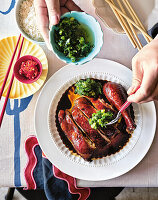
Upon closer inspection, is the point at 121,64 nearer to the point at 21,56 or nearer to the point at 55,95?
the point at 55,95

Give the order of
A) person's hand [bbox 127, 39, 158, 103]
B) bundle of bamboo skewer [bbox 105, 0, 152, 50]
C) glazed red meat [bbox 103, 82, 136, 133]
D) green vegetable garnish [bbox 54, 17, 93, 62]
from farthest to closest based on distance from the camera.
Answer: glazed red meat [bbox 103, 82, 136, 133] → bundle of bamboo skewer [bbox 105, 0, 152, 50] → green vegetable garnish [bbox 54, 17, 93, 62] → person's hand [bbox 127, 39, 158, 103]

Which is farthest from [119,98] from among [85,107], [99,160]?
[99,160]

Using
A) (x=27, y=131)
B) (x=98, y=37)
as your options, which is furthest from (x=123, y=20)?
(x=27, y=131)

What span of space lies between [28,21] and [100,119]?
90 cm

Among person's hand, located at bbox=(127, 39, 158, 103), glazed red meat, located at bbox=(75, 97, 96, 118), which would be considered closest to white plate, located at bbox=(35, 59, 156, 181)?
glazed red meat, located at bbox=(75, 97, 96, 118)

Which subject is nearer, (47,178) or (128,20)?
(128,20)

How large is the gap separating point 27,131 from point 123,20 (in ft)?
3.59

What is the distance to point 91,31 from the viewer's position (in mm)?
1385

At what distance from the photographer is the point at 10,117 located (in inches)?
67.6

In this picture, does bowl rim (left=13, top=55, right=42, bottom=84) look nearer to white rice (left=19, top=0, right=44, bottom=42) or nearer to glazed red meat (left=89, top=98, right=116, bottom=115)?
white rice (left=19, top=0, right=44, bottom=42)

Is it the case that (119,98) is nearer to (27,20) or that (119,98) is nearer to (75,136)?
(75,136)

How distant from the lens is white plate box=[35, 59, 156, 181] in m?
1.56

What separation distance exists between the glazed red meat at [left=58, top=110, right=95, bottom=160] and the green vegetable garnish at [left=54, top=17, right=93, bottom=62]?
489 mm

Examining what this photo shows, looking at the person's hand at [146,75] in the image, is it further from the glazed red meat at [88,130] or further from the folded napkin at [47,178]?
the folded napkin at [47,178]
